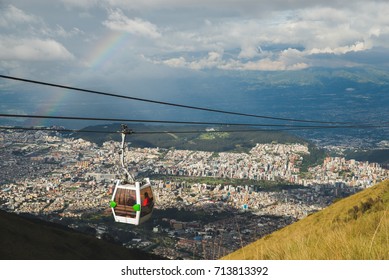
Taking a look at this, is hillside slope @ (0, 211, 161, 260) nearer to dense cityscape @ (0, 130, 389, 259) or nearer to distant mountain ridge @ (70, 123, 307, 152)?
dense cityscape @ (0, 130, 389, 259)

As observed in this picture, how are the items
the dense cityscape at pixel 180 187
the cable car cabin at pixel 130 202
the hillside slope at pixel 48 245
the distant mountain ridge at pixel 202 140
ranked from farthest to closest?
the distant mountain ridge at pixel 202 140 < the dense cityscape at pixel 180 187 < the hillside slope at pixel 48 245 < the cable car cabin at pixel 130 202

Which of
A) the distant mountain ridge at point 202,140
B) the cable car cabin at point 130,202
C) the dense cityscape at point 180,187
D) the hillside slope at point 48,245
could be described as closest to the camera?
the cable car cabin at point 130,202

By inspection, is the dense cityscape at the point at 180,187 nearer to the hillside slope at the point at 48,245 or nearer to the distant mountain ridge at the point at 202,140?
the distant mountain ridge at the point at 202,140

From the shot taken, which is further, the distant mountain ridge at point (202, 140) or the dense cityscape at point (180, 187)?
the distant mountain ridge at point (202, 140)

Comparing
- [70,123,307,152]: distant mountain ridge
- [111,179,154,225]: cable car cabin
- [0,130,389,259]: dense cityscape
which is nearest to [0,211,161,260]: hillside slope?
[0,130,389,259]: dense cityscape

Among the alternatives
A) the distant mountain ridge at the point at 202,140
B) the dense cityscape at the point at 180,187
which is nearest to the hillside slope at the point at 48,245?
the dense cityscape at the point at 180,187

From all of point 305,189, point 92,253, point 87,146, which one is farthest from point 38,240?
point 87,146

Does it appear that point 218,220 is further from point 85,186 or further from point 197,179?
point 197,179

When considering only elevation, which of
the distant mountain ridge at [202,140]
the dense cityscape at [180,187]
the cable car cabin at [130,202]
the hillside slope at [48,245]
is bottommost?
the dense cityscape at [180,187]
